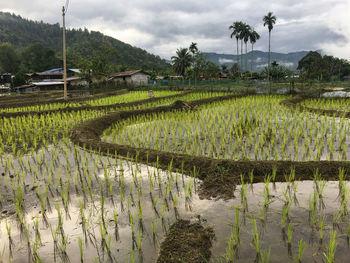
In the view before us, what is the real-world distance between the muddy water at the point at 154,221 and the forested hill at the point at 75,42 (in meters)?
53.9

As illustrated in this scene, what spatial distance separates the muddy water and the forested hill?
2123 inches

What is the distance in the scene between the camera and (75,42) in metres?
79.6

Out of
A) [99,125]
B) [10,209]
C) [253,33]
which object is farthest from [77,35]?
[10,209]

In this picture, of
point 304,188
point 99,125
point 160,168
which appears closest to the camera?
point 304,188

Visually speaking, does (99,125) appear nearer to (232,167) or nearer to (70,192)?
(70,192)

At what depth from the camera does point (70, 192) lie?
385 cm

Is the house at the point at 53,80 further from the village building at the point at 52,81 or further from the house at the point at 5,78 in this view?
the house at the point at 5,78

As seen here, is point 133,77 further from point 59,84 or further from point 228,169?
point 228,169

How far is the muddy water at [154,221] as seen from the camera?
8.00 feet

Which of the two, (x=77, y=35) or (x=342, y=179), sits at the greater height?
(x=77, y=35)

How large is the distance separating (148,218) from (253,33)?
58.8 m

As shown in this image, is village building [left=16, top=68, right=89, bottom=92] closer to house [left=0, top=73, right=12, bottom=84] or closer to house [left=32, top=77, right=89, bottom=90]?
house [left=32, top=77, right=89, bottom=90]

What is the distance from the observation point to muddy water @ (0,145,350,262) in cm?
244

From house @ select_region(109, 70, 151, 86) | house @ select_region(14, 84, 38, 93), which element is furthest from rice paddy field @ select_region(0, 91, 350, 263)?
house @ select_region(14, 84, 38, 93)
